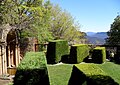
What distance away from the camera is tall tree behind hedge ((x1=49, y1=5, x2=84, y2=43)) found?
45938mm

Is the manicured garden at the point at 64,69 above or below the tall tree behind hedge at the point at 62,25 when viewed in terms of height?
below


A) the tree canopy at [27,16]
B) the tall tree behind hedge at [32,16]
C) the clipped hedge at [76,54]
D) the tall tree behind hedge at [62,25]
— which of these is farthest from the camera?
the tall tree behind hedge at [62,25]

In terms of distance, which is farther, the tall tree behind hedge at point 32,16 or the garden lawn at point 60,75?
the tall tree behind hedge at point 32,16

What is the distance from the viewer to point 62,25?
4662 centimetres

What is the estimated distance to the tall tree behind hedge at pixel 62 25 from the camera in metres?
45.9

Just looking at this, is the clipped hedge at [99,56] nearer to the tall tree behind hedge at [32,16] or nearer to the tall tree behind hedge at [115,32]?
the tall tree behind hedge at [32,16]

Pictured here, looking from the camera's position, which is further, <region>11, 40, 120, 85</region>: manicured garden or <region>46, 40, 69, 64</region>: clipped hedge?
→ <region>46, 40, 69, 64</region>: clipped hedge

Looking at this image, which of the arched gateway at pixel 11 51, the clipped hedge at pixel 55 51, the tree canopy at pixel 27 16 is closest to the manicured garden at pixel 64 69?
the clipped hedge at pixel 55 51

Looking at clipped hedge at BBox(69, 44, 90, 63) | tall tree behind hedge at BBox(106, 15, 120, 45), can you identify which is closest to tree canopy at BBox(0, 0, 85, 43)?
clipped hedge at BBox(69, 44, 90, 63)

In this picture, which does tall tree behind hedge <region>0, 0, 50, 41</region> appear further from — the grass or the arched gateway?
the grass

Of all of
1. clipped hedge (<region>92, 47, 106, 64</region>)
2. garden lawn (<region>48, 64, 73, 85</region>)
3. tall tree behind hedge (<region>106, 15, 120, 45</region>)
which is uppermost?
tall tree behind hedge (<region>106, 15, 120, 45</region>)

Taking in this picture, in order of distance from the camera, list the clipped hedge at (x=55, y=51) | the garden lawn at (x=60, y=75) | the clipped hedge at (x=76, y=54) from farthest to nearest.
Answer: the clipped hedge at (x=55, y=51), the clipped hedge at (x=76, y=54), the garden lawn at (x=60, y=75)

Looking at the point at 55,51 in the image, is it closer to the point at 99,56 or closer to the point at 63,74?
the point at 99,56

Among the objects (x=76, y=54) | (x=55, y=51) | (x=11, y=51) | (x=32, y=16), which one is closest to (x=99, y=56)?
(x=76, y=54)
